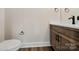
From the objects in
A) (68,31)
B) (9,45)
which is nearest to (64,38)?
(68,31)

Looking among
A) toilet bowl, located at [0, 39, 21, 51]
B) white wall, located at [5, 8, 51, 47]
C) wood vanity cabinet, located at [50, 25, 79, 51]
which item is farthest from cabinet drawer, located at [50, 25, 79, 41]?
toilet bowl, located at [0, 39, 21, 51]

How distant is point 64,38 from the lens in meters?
0.90

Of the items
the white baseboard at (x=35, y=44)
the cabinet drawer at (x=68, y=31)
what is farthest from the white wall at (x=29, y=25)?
the cabinet drawer at (x=68, y=31)

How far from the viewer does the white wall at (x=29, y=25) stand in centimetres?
82

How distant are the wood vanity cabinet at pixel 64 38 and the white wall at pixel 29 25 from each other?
0.24 feet

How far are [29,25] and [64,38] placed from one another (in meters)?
0.38

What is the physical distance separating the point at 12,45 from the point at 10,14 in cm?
29

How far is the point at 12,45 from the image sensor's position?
2.64 feet

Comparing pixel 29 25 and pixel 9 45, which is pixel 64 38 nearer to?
pixel 29 25

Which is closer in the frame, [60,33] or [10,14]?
[10,14]
